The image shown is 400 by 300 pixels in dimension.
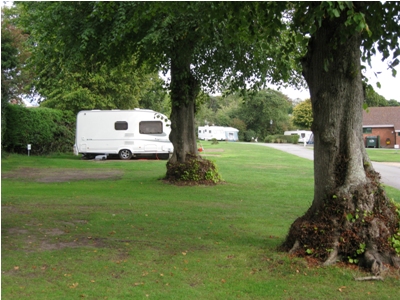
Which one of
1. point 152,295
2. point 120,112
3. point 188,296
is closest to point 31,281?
point 152,295

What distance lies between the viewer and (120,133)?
27.0 m

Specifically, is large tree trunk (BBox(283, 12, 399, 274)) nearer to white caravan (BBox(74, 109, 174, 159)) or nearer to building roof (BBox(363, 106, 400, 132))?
white caravan (BBox(74, 109, 174, 159))

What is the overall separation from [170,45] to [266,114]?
72338 mm

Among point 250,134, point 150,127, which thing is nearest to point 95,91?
point 150,127

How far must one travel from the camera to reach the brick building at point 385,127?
185 ft

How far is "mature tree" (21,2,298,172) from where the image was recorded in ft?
38.9

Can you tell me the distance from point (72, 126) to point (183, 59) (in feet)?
64.6

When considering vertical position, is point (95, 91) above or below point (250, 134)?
above

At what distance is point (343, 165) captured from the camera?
19.6 ft

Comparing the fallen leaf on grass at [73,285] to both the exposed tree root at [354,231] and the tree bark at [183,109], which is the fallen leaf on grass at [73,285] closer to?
the exposed tree root at [354,231]

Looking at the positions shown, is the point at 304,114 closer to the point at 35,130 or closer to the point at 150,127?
the point at 150,127

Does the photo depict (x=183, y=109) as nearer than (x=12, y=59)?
Yes

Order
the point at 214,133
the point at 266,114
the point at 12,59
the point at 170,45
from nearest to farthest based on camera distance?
the point at 170,45 < the point at 12,59 < the point at 214,133 < the point at 266,114

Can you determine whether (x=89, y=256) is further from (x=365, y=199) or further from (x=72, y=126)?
(x=72, y=126)
